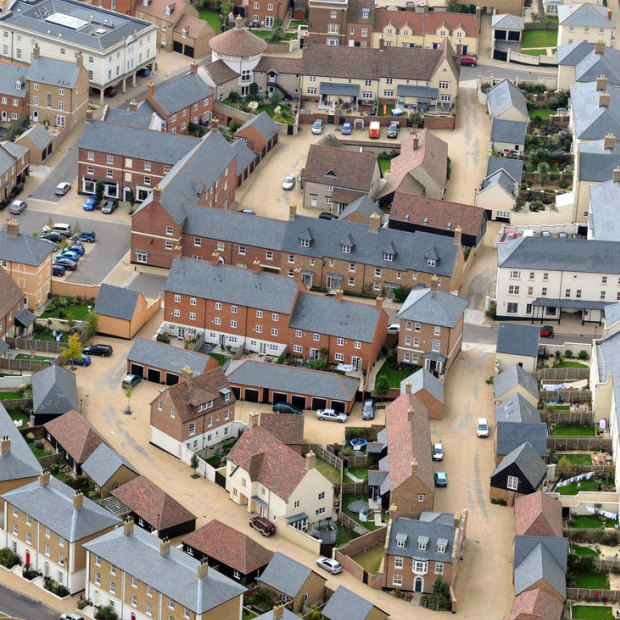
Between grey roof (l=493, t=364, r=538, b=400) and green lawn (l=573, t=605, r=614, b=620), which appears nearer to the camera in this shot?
green lawn (l=573, t=605, r=614, b=620)

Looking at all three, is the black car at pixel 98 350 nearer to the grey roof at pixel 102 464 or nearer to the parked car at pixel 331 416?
the grey roof at pixel 102 464

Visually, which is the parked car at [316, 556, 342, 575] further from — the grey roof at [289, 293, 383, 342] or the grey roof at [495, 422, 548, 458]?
the grey roof at [289, 293, 383, 342]

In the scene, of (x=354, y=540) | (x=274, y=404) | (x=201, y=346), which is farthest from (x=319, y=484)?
(x=201, y=346)

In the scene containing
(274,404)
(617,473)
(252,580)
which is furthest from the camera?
(274,404)

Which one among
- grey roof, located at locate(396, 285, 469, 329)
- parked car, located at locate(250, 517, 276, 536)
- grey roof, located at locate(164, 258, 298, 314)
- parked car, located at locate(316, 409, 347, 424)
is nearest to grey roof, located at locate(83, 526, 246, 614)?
parked car, located at locate(250, 517, 276, 536)

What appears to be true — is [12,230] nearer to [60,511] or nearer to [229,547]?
[60,511]

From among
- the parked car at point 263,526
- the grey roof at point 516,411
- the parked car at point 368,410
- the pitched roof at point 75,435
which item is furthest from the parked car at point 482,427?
the pitched roof at point 75,435

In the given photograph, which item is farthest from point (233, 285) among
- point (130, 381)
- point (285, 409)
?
point (285, 409)

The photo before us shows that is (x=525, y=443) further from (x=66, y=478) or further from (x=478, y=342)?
(x=66, y=478)
